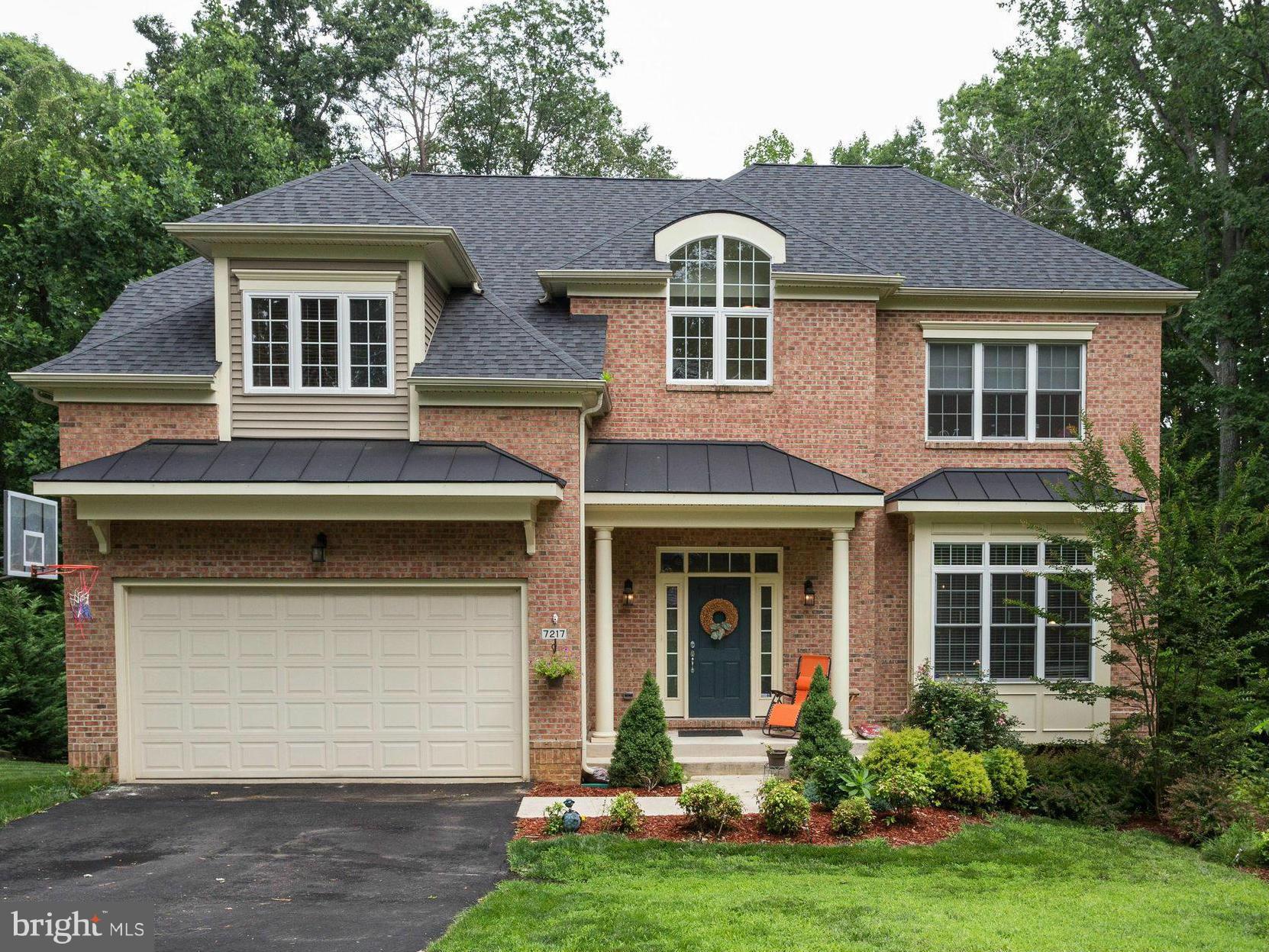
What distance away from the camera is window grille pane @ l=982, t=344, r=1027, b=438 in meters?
14.5

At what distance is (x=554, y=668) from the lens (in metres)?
11.2

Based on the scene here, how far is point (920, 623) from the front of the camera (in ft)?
45.1

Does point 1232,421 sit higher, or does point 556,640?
point 1232,421

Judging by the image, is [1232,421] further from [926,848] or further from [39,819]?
[39,819]

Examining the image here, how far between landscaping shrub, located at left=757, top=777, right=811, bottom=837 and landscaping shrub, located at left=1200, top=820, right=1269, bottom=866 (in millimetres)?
4056

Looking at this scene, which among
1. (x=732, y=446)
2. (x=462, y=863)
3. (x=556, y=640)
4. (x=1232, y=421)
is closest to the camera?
(x=462, y=863)

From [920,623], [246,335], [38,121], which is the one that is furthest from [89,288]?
[920,623]

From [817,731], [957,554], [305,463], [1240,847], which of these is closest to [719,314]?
[957,554]

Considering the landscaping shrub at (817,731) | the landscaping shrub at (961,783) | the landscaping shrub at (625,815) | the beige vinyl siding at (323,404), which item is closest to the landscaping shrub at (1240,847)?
the landscaping shrub at (961,783)

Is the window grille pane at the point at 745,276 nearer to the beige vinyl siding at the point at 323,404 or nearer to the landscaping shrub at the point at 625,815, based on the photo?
the beige vinyl siding at the point at 323,404

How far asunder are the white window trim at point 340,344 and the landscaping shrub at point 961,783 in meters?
7.94

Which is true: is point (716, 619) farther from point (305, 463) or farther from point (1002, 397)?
point (305, 463)

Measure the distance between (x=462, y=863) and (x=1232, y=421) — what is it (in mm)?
18173

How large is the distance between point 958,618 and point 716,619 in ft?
12.0
